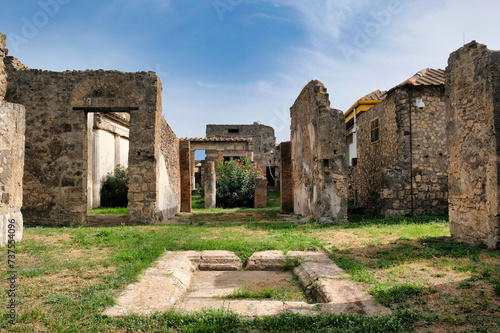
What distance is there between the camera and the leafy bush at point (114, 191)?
15.4 m

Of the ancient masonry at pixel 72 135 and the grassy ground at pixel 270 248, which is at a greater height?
the ancient masonry at pixel 72 135

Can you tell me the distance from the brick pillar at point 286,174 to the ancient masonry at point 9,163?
9647 millimetres

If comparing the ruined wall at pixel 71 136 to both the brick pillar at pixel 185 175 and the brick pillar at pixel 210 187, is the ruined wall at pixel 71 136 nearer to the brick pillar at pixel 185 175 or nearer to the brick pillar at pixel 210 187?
the brick pillar at pixel 185 175

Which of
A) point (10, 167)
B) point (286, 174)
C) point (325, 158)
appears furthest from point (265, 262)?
point (286, 174)

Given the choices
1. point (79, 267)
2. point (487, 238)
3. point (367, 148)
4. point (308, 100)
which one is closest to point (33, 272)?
point (79, 267)

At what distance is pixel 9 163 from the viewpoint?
5793 millimetres

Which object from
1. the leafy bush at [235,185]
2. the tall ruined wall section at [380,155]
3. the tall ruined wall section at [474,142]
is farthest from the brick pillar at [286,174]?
the tall ruined wall section at [474,142]

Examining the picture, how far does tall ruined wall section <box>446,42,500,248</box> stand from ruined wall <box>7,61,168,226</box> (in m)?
7.07

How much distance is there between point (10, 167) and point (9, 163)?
0.23ft

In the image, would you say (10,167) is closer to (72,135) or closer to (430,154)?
(72,135)

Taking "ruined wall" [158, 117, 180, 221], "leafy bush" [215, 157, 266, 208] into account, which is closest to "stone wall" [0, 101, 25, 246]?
"ruined wall" [158, 117, 180, 221]

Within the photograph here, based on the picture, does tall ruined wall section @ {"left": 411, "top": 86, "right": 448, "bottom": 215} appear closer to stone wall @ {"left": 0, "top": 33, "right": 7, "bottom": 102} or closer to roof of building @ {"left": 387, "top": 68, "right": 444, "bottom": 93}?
roof of building @ {"left": 387, "top": 68, "right": 444, "bottom": 93}

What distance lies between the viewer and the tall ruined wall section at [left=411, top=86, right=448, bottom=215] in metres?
11.0

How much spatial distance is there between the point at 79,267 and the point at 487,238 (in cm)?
613
